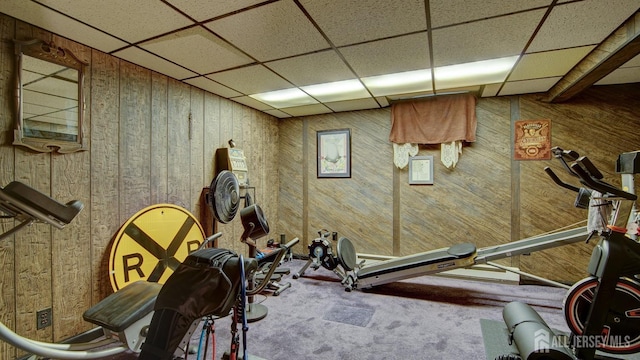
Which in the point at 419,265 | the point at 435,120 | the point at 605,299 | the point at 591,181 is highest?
the point at 435,120

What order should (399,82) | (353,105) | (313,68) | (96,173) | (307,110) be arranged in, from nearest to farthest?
(96,173) < (313,68) < (399,82) < (353,105) < (307,110)

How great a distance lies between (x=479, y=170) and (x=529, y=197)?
0.68 m

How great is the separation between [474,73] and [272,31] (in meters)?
2.25

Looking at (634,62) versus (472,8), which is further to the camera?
(634,62)

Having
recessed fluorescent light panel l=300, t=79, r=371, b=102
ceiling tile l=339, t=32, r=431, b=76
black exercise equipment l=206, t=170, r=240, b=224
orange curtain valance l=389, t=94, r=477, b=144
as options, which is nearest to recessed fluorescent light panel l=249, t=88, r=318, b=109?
recessed fluorescent light panel l=300, t=79, r=371, b=102

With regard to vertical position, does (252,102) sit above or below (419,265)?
above

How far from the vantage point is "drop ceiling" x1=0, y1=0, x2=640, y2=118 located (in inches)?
75.2

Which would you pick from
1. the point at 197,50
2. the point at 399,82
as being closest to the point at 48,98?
the point at 197,50

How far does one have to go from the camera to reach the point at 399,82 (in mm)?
3428

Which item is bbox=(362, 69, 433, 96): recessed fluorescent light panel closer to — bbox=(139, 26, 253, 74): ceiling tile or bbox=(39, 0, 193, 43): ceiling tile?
bbox=(139, 26, 253, 74): ceiling tile

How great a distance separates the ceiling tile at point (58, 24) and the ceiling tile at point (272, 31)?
36.5 inches

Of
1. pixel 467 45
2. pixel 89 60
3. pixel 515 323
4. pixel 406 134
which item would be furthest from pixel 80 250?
pixel 406 134

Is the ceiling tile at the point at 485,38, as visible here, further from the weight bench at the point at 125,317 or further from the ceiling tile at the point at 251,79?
the weight bench at the point at 125,317

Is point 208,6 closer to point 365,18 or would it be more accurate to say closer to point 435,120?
point 365,18
